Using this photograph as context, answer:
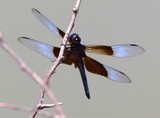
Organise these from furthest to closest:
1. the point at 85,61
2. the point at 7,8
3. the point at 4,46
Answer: the point at 7,8, the point at 85,61, the point at 4,46

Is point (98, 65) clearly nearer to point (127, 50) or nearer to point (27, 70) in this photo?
point (127, 50)

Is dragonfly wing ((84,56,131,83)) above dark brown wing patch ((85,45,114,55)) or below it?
below

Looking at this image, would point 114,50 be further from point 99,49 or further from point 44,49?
point 44,49

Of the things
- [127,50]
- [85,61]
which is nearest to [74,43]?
[85,61]

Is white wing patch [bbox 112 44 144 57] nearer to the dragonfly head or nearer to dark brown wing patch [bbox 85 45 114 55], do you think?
dark brown wing patch [bbox 85 45 114 55]

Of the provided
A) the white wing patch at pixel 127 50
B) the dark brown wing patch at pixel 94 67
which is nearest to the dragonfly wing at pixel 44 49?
the dark brown wing patch at pixel 94 67

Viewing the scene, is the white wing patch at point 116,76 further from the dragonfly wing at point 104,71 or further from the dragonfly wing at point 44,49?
the dragonfly wing at point 44,49

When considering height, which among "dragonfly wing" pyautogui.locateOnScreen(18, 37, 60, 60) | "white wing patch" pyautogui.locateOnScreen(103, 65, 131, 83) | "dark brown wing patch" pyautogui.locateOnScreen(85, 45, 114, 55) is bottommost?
"white wing patch" pyautogui.locateOnScreen(103, 65, 131, 83)

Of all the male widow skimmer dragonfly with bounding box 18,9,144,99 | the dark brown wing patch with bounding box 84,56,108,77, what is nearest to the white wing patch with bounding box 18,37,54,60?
the male widow skimmer dragonfly with bounding box 18,9,144,99

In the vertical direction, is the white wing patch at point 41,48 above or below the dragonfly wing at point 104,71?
above
